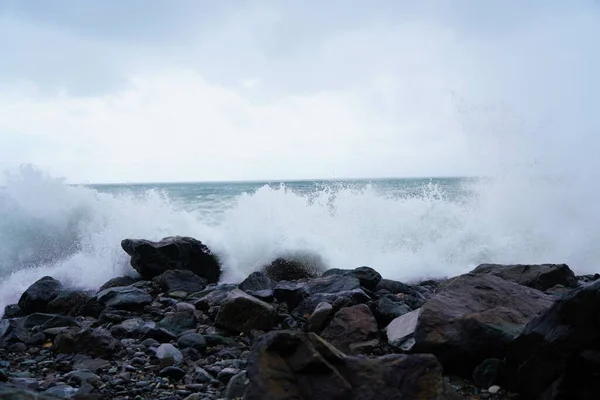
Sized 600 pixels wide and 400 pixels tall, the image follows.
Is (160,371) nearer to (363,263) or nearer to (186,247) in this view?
(186,247)

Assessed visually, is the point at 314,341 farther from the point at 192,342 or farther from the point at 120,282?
the point at 120,282

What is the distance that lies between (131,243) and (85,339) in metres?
3.79

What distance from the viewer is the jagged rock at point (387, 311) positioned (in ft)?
15.4

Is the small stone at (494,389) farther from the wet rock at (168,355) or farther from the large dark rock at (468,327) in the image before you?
the wet rock at (168,355)

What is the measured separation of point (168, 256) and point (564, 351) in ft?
21.0

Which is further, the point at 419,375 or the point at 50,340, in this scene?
the point at 50,340

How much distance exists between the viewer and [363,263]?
9.44m

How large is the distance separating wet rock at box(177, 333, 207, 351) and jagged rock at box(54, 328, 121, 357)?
56 cm

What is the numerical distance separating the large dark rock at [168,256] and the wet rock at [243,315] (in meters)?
3.24

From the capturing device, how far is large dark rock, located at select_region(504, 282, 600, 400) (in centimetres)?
246

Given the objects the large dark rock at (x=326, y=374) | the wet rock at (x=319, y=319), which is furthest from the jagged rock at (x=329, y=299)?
the large dark rock at (x=326, y=374)

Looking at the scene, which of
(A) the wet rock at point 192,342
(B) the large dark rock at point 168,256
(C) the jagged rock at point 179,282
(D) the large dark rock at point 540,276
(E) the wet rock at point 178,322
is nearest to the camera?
(A) the wet rock at point 192,342

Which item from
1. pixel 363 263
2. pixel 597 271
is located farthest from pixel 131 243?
pixel 597 271

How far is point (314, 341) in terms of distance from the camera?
249cm
